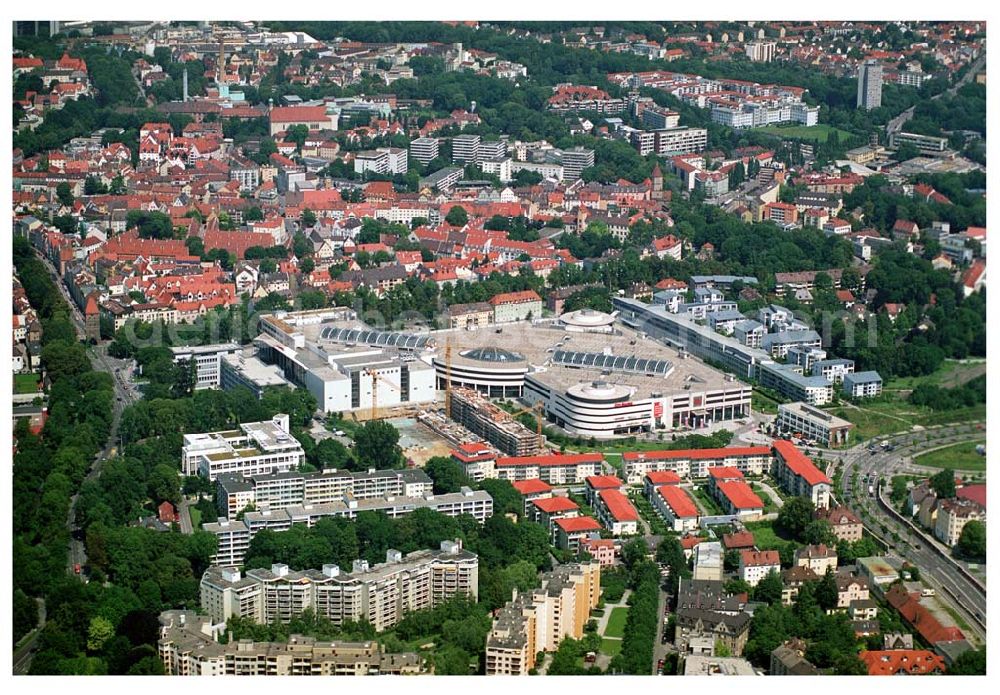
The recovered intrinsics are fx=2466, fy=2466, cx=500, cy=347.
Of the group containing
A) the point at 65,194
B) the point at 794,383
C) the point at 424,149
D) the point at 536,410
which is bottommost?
the point at 536,410

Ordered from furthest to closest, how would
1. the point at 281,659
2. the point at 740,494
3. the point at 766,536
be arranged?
the point at 740,494
the point at 766,536
the point at 281,659

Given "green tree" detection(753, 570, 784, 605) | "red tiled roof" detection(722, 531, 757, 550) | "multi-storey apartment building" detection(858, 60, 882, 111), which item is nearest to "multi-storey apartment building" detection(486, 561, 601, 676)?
"green tree" detection(753, 570, 784, 605)

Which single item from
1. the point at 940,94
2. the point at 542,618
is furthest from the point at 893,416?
the point at 940,94

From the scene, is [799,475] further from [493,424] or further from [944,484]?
[493,424]

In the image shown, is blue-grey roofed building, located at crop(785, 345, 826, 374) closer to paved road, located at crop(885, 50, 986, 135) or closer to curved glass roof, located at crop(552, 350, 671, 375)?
curved glass roof, located at crop(552, 350, 671, 375)

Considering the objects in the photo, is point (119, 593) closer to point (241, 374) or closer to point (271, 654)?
point (271, 654)
